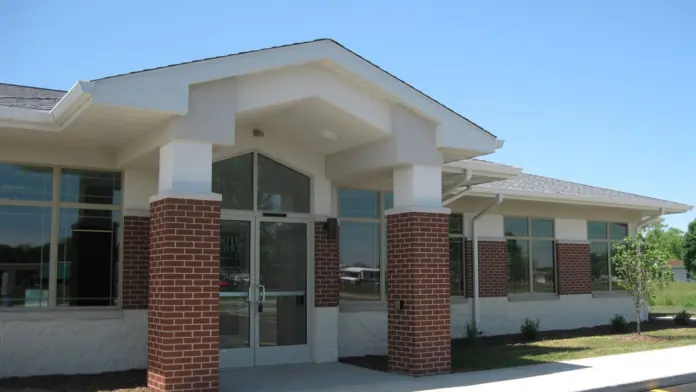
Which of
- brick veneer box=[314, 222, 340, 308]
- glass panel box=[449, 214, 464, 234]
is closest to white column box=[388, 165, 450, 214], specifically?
brick veneer box=[314, 222, 340, 308]

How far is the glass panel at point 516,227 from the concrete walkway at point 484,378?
5.11m

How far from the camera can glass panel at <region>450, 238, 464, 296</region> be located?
50.4 ft

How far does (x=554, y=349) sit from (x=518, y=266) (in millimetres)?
3502

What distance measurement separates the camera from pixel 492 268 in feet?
52.0

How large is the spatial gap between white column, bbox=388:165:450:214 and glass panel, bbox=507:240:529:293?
630cm

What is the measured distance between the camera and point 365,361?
12047 millimetres

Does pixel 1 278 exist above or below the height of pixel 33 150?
below

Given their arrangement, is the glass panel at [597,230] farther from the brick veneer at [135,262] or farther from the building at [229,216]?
the brick veneer at [135,262]

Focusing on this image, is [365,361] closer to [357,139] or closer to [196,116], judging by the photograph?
[357,139]

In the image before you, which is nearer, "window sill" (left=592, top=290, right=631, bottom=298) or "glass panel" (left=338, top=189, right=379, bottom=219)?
"glass panel" (left=338, top=189, right=379, bottom=219)

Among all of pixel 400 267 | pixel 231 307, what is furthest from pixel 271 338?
pixel 400 267

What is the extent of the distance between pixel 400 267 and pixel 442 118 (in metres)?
2.37

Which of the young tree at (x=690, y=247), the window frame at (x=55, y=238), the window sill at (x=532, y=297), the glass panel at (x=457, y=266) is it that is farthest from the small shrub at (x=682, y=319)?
the young tree at (x=690, y=247)

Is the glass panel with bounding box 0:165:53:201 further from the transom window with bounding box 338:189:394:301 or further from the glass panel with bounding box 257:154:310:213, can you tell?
the transom window with bounding box 338:189:394:301
